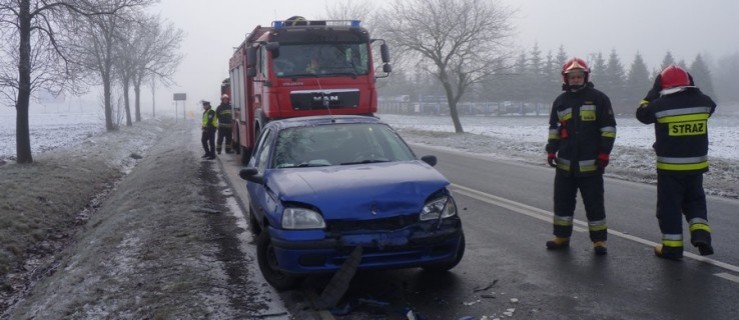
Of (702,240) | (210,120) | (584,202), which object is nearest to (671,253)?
(702,240)

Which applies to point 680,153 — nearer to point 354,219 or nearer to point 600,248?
point 600,248

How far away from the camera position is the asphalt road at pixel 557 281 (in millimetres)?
4816

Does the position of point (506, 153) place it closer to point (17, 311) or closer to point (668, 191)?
point (668, 191)

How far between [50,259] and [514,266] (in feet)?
21.2

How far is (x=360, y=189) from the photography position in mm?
5168

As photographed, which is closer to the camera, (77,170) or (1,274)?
(1,274)

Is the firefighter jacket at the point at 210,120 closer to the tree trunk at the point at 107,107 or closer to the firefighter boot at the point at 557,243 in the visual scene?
the firefighter boot at the point at 557,243

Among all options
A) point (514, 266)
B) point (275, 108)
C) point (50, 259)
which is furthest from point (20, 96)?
point (514, 266)

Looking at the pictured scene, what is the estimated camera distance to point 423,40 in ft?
108

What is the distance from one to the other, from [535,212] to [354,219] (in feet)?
15.3

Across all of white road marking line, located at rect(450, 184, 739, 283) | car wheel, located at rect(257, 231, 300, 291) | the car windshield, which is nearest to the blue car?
car wheel, located at rect(257, 231, 300, 291)

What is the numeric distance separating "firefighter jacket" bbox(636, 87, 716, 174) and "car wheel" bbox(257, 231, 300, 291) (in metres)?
3.75

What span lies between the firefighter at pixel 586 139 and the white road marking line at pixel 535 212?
809 millimetres

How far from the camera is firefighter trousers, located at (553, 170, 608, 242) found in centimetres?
646
